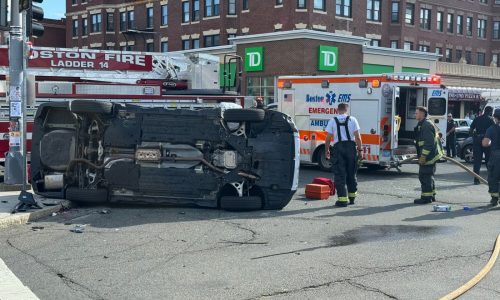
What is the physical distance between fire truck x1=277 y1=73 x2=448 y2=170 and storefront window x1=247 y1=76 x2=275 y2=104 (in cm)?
1780

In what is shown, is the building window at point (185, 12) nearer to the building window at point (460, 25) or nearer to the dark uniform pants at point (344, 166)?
the building window at point (460, 25)

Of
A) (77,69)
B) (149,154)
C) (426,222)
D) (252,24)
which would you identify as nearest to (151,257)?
(149,154)

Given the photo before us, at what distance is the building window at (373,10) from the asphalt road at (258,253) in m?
33.4

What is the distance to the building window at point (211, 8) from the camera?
4178cm

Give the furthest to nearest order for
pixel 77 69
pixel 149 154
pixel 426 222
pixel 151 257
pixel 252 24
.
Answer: pixel 252 24, pixel 77 69, pixel 149 154, pixel 426 222, pixel 151 257

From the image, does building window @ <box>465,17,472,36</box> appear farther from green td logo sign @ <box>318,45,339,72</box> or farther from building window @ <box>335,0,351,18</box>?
green td logo sign @ <box>318,45,339,72</box>

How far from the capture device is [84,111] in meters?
9.66

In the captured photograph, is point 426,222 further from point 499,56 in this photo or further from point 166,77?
point 499,56

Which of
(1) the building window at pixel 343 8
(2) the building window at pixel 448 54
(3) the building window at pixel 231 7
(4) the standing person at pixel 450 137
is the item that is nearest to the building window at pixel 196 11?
(3) the building window at pixel 231 7

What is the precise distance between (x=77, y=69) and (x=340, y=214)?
30.9 ft

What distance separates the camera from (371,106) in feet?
49.8

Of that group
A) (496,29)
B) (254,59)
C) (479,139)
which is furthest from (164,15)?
(479,139)

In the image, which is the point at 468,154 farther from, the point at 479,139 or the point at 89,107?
the point at 89,107

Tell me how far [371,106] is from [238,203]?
6817mm
